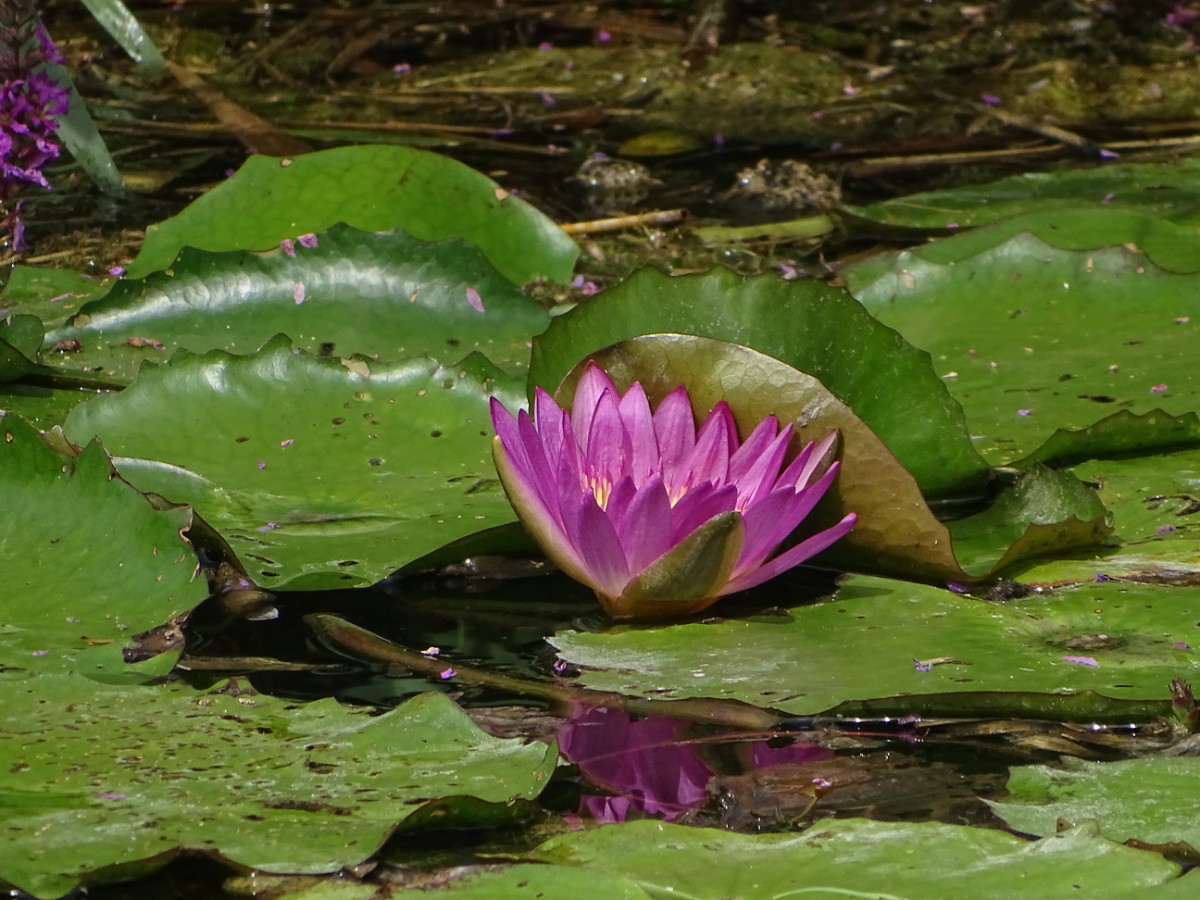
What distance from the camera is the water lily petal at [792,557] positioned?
4.61 feet

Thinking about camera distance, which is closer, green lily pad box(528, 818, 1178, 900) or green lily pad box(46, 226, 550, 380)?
green lily pad box(528, 818, 1178, 900)

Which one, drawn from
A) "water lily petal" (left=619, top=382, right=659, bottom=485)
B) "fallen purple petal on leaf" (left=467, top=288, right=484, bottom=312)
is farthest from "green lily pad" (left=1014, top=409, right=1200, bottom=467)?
"fallen purple petal on leaf" (left=467, top=288, right=484, bottom=312)

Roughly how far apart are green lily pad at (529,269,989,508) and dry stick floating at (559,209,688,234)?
1.09m

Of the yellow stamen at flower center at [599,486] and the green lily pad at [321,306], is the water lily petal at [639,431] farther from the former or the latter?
the green lily pad at [321,306]

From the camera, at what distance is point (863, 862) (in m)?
1.01

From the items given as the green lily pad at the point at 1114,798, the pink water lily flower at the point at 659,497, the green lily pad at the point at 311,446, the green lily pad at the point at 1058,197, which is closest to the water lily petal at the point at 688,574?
the pink water lily flower at the point at 659,497

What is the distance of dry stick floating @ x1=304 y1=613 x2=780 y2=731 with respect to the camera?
4.13ft

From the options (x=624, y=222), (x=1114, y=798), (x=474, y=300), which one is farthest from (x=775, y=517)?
(x=624, y=222)

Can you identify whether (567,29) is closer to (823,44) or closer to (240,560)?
(823,44)

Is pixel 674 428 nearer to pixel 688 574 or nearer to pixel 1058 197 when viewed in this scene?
pixel 688 574

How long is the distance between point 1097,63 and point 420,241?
2360mm

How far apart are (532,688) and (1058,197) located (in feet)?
5.77

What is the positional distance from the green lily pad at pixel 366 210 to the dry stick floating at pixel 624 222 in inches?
13.8

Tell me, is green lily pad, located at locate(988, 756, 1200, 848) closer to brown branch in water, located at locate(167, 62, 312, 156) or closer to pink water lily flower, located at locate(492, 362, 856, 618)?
pink water lily flower, located at locate(492, 362, 856, 618)
